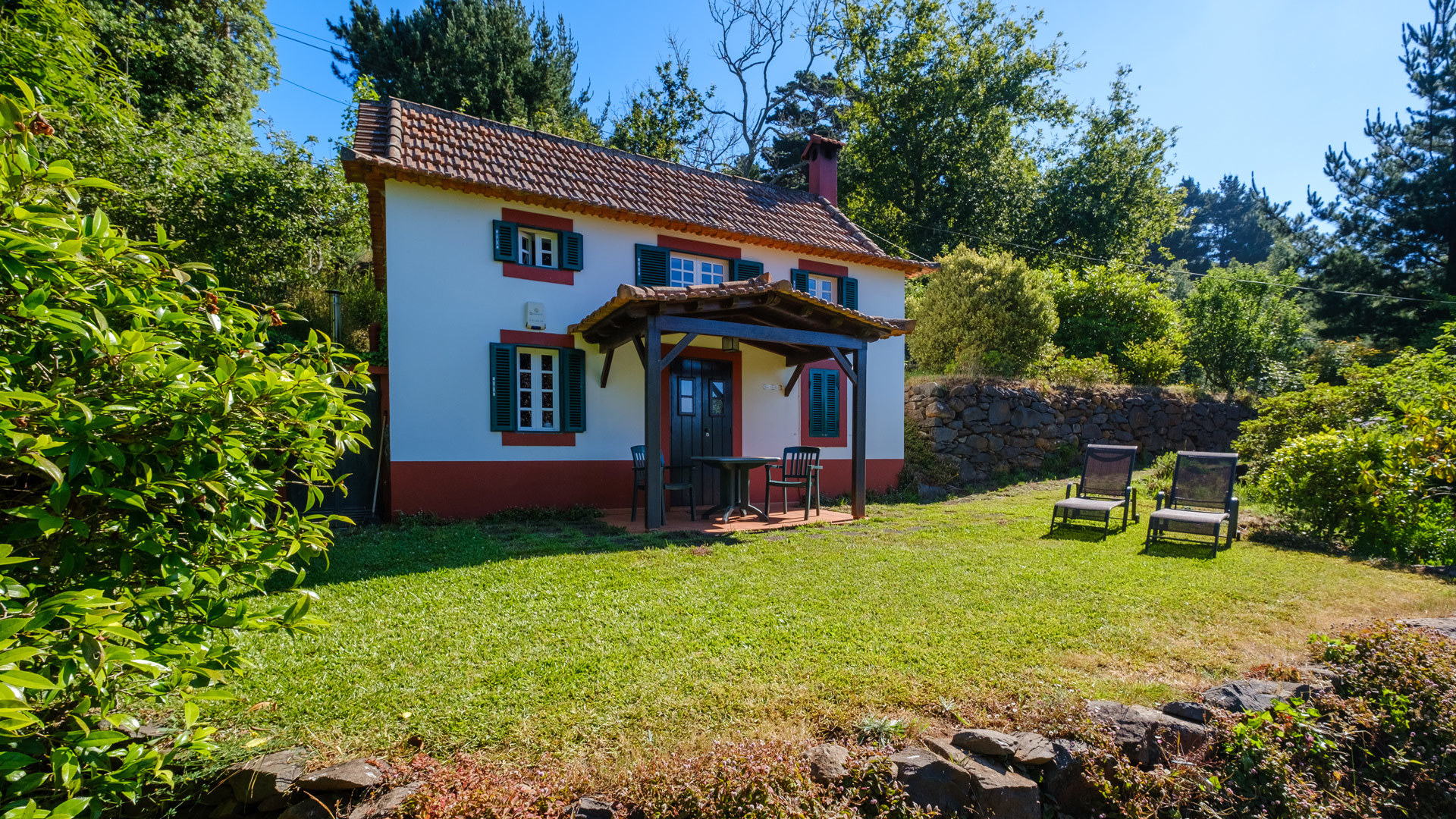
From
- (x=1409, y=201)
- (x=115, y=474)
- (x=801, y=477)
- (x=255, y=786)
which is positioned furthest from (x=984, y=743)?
(x=1409, y=201)

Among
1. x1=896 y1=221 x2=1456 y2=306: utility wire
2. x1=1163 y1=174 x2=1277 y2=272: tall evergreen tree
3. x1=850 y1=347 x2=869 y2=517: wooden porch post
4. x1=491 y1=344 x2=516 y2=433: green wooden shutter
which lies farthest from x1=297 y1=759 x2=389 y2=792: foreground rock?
x1=1163 y1=174 x2=1277 y2=272: tall evergreen tree

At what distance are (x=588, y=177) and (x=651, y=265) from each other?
1.92 metres

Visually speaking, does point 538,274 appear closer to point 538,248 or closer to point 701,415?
point 538,248

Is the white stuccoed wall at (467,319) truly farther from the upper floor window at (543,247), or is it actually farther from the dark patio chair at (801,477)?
the dark patio chair at (801,477)

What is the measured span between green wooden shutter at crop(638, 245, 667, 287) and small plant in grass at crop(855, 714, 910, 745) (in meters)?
8.60

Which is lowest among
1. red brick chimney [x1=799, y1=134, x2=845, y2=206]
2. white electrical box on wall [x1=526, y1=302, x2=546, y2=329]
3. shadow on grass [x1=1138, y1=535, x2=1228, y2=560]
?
shadow on grass [x1=1138, y1=535, x2=1228, y2=560]

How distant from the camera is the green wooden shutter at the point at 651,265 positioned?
1069cm

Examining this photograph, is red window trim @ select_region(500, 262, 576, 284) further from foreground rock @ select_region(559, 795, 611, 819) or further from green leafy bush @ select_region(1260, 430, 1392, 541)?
green leafy bush @ select_region(1260, 430, 1392, 541)

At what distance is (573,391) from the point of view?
10.0 meters

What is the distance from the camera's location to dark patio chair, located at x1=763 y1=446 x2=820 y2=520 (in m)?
9.60

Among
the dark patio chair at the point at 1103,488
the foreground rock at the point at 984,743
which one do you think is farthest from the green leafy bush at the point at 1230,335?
the foreground rock at the point at 984,743

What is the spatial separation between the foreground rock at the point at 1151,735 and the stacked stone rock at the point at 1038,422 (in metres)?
10.8

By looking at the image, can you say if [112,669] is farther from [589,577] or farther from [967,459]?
[967,459]

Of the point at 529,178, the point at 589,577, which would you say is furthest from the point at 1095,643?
the point at 529,178
